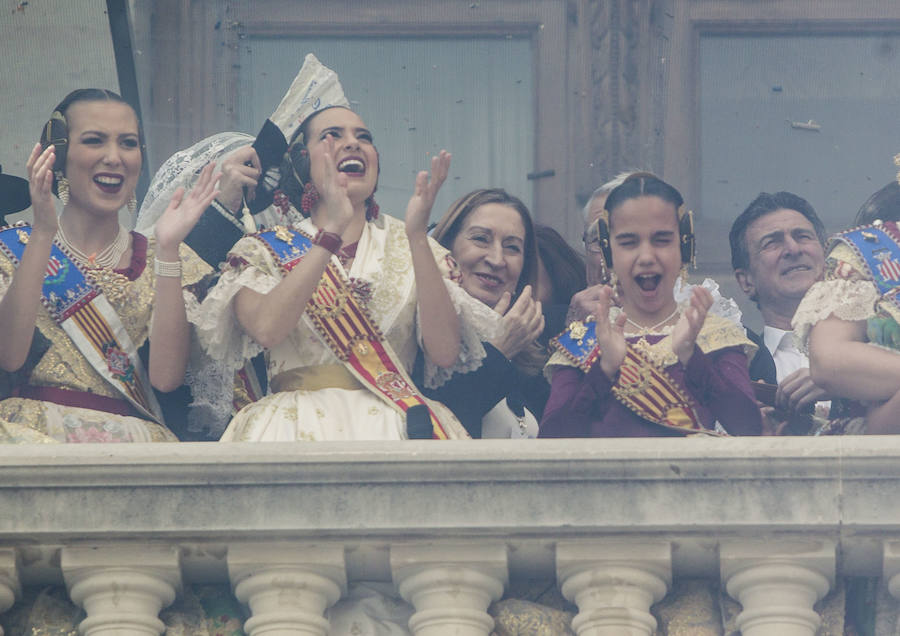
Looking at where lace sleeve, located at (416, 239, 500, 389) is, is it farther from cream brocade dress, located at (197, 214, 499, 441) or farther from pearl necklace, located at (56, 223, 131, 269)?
pearl necklace, located at (56, 223, 131, 269)

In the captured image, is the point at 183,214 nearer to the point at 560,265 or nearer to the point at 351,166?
the point at 351,166

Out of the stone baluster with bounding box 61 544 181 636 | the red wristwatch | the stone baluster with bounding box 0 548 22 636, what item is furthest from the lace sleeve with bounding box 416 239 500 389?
the stone baluster with bounding box 0 548 22 636

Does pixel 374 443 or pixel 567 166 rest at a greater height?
pixel 567 166

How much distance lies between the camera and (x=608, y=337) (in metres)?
6.85

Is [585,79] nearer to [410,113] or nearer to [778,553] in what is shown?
[410,113]

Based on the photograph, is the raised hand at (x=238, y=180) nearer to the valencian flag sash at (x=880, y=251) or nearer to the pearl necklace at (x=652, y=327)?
the pearl necklace at (x=652, y=327)

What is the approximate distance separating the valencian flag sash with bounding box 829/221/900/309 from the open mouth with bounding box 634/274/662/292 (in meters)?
0.55

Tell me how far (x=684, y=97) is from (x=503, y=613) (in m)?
3.65

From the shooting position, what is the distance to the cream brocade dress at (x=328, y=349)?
22.5 ft

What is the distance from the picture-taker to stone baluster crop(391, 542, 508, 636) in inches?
241

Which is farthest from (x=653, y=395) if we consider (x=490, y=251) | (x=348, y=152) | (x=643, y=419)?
(x=348, y=152)

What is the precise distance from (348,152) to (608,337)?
3.43 ft

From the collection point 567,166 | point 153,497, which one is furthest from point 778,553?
point 567,166

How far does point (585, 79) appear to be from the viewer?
9375 mm
